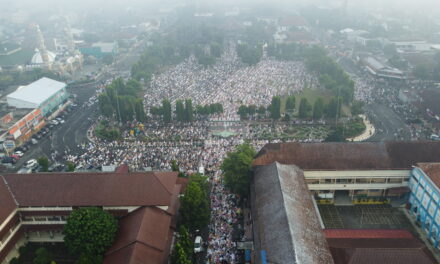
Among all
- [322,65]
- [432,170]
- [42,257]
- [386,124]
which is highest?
[432,170]

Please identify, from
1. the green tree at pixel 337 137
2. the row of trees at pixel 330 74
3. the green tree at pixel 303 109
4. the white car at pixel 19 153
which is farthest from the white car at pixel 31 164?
the row of trees at pixel 330 74

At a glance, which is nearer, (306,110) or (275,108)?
(275,108)

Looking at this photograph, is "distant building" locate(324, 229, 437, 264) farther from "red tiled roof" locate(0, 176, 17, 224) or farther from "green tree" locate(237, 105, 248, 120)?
"green tree" locate(237, 105, 248, 120)

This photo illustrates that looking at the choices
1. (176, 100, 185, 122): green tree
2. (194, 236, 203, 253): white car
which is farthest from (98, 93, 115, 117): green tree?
(194, 236, 203, 253): white car

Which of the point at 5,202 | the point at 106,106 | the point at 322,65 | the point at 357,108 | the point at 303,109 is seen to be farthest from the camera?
the point at 322,65

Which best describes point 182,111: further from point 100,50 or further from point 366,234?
point 100,50

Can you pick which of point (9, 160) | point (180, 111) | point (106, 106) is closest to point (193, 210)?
point (180, 111)

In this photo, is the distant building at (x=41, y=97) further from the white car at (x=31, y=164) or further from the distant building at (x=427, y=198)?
the distant building at (x=427, y=198)
